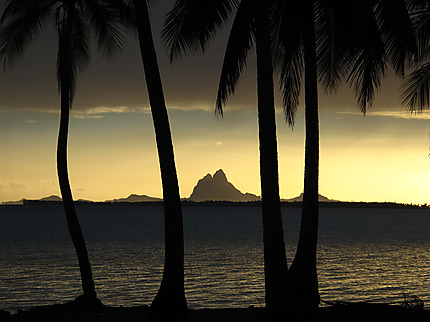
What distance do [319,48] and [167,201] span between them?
270 inches

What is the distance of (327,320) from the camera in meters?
11.1

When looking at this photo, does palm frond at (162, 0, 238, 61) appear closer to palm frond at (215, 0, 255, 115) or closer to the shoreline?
palm frond at (215, 0, 255, 115)

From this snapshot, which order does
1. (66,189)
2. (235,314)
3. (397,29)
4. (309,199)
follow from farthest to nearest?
(66,189) < (309,199) < (235,314) < (397,29)

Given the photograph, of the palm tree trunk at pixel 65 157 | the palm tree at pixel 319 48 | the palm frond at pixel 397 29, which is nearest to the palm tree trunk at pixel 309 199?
the palm tree at pixel 319 48

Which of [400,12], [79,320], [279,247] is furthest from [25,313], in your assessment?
[400,12]

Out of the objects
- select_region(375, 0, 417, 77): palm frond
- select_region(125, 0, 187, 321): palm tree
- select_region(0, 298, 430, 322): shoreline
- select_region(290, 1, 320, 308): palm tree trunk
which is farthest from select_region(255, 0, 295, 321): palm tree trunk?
select_region(375, 0, 417, 77): palm frond

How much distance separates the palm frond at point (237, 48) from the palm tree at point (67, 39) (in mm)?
5039

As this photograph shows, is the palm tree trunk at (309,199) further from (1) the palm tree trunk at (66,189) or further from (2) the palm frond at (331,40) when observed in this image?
(1) the palm tree trunk at (66,189)

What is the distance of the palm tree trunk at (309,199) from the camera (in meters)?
14.8

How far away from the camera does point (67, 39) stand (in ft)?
54.3

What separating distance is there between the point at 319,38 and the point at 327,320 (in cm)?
810

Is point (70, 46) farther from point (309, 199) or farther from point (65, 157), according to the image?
point (309, 199)

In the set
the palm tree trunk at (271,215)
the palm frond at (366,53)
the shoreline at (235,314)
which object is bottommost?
the shoreline at (235,314)

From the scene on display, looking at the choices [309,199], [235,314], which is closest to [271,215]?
[235,314]
